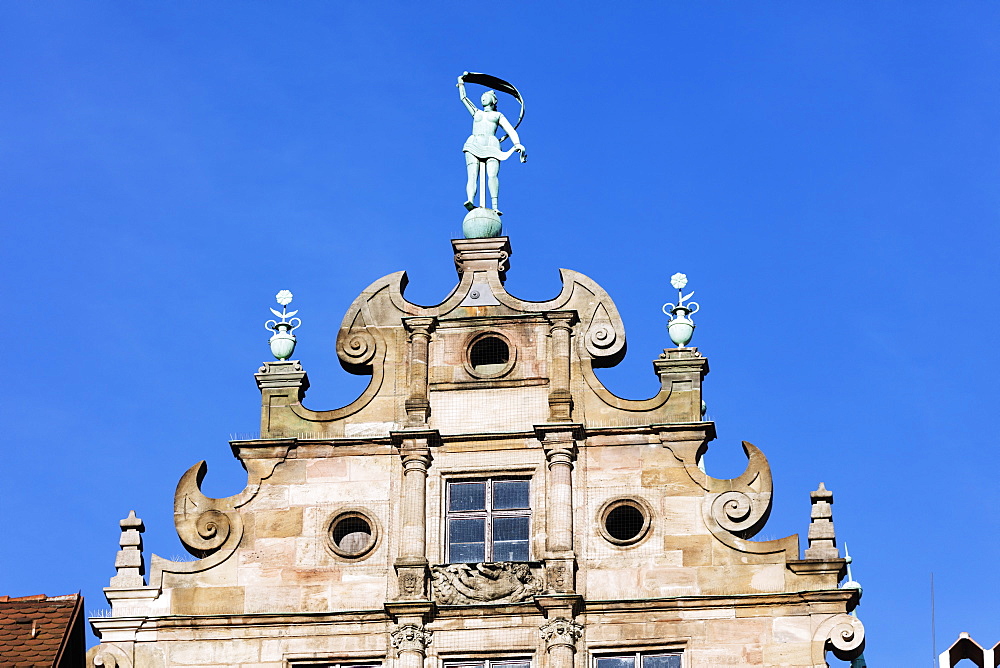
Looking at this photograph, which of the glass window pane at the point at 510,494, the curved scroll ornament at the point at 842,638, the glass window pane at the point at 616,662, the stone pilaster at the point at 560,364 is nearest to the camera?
the curved scroll ornament at the point at 842,638

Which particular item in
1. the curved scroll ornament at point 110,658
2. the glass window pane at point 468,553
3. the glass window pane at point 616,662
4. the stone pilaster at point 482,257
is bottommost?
the glass window pane at point 616,662

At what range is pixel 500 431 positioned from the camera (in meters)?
41.4

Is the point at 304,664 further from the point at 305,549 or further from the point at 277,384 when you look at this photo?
the point at 277,384

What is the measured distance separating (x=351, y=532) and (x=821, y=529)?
7.17 meters

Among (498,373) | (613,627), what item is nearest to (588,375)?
(498,373)

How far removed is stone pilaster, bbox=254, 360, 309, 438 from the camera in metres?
42.0

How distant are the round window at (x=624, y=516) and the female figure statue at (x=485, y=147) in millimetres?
5737

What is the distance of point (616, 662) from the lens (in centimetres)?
3966

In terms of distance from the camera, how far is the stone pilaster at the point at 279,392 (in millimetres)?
41969

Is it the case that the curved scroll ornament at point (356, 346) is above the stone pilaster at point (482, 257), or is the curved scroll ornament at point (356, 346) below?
below

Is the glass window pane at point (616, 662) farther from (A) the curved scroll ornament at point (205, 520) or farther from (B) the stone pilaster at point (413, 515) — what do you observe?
(A) the curved scroll ornament at point (205, 520)

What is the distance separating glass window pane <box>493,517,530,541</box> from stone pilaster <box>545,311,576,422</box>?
5.53ft

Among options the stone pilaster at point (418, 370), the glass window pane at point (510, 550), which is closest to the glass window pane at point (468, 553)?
the glass window pane at point (510, 550)

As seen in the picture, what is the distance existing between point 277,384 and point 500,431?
3669 millimetres
